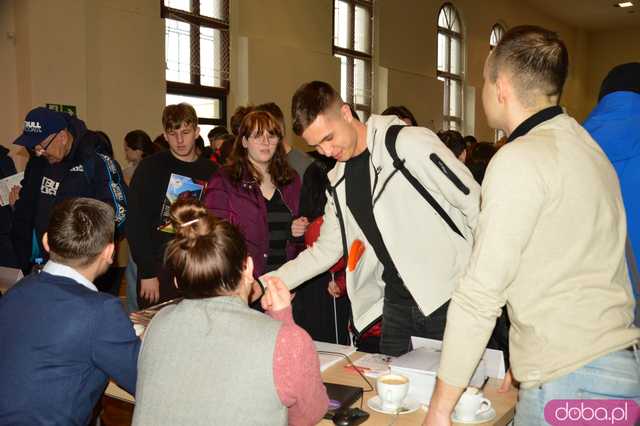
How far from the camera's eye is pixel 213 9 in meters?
8.09

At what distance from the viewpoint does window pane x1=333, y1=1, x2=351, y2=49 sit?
10.2 meters

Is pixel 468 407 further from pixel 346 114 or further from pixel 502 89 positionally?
pixel 346 114

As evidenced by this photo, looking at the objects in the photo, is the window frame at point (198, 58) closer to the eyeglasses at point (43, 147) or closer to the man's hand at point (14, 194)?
the man's hand at point (14, 194)

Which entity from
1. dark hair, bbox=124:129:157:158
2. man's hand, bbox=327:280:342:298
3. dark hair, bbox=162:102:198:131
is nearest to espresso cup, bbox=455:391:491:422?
man's hand, bbox=327:280:342:298

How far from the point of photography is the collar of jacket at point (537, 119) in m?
1.41

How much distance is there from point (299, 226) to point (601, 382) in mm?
1811

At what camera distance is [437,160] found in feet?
6.93

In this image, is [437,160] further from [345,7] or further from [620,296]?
[345,7]

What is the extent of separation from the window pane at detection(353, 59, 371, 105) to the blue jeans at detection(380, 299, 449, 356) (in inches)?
340

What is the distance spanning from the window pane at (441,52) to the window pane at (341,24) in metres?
3.26

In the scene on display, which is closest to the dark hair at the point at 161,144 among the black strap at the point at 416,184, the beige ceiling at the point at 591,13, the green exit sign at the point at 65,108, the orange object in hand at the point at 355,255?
the green exit sign at the point at 65,108

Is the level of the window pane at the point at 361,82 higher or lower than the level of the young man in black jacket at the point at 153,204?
higher

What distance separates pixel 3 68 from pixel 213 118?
2.60m

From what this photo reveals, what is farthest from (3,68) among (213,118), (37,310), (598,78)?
(598,78)
